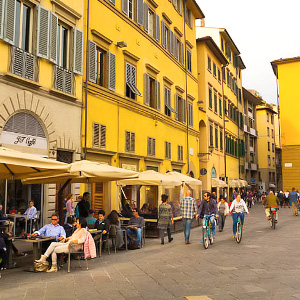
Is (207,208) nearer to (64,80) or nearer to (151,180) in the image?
(151,180)

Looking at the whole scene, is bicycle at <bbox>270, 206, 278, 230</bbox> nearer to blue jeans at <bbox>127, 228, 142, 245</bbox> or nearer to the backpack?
blue jeans at <bbox>127, 228, 142, 245</bbox>

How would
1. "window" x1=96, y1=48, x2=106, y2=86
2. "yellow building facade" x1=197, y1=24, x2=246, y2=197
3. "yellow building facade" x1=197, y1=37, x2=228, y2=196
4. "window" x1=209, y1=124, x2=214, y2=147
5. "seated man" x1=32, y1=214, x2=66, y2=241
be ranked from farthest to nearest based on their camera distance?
"yellow building facade" x1=197, y1=24, x2=246, y2=197, "window" x1=209, y1=124, x2=214, y2=147, "yellow building facade" x1=197, y1=37, x2=228, y2=196, "window" x1=96, y1=48, x2=106, y2=86, "seated man" x1=32, y1=214, x2=66, y2=241

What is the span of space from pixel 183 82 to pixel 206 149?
22.4 feet

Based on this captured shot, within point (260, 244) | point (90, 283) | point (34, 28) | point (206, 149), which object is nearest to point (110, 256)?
point (90, 283)

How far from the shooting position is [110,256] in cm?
1041

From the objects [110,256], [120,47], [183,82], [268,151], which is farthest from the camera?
[268,151]

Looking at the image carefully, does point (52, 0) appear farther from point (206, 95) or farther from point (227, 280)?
point (206, 95)

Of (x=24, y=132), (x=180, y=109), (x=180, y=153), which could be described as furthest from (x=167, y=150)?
(x=24, y=132)

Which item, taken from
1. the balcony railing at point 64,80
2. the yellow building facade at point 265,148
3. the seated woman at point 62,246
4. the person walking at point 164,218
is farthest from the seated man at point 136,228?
the yellow building facade at point 265,148

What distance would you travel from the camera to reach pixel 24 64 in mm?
12297

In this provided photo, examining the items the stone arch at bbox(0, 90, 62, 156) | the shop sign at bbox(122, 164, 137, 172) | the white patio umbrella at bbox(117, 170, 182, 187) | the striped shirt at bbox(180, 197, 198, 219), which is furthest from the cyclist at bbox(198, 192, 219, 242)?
the shop sign at bbox(122, 164, 137, 172)

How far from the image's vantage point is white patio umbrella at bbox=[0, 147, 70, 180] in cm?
762

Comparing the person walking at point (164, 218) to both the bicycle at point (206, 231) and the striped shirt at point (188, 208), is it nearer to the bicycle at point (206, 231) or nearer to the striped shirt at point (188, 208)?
the striped shirt at point (188, 208)

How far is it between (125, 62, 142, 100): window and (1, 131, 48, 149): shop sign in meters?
6.72
